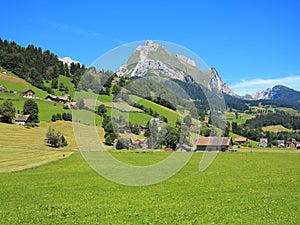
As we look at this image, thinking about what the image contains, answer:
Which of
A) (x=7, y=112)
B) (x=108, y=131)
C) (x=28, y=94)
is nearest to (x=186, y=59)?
(x=108, y=131)

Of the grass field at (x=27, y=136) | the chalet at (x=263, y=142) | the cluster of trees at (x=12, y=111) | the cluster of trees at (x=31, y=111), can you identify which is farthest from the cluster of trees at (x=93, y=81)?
the chalet at (x=263, y=142)

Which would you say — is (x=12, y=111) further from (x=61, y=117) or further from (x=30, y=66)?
(x=30, y=66)

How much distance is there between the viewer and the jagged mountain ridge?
24.0 m

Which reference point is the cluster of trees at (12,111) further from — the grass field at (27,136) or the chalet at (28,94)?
the chalet at (28,94)

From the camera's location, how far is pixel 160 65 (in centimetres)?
2800

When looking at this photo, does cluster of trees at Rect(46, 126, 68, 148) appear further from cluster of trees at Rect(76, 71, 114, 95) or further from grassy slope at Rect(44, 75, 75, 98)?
grassy slope at Rect(44, 75, 75, 98)

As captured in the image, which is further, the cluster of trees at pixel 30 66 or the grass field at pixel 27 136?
the cluster of trees at pixel 30 66

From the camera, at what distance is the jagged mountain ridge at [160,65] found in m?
24.0

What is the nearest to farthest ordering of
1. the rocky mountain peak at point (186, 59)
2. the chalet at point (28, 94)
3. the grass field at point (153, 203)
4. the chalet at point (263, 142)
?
the grass field at point (153, 203)
the rocky mountain peak at point (186, 59)
the chalet at point (28, 94)
the chalet at point (263, 142)

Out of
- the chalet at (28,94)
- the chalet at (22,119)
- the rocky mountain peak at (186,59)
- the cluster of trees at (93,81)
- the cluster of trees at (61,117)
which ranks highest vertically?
the chalet at (28,94)

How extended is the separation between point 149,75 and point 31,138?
75.3 metres

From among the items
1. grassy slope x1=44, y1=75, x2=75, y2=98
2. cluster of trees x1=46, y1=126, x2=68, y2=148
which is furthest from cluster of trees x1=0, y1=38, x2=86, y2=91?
cluster of trees x1=46, y1=126, x2=68, y2=148

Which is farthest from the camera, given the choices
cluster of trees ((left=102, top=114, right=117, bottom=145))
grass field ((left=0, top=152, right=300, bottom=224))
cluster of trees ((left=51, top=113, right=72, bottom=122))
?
cluster of trees ((left=51, top=113, right=72, bottom=122))

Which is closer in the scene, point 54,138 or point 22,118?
point 54,138
